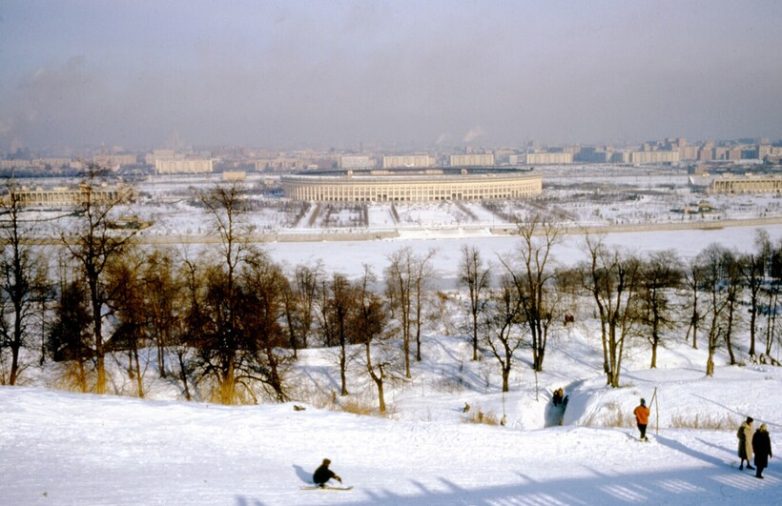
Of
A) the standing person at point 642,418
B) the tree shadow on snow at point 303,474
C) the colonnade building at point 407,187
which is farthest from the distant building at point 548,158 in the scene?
the tree shadow on snow at point 303,474

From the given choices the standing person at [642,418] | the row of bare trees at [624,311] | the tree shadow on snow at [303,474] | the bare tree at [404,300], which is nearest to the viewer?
the tree shadow on snow at [303,474]

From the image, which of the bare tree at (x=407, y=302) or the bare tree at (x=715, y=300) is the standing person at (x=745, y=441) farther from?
the bare tree at (x=407, y=302)

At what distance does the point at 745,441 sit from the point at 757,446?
0.74ft

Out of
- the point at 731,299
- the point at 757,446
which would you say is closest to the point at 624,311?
the point at 731,299

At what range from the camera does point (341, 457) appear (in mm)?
7910

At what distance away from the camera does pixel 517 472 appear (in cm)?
746

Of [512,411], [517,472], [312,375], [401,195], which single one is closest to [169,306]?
[312,375]

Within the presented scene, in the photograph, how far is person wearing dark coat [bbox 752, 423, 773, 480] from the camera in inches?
282

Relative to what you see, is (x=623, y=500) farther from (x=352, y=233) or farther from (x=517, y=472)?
(x=352, y=233)

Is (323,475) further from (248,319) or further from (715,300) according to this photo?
(715,300)

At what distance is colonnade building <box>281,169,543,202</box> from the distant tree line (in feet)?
187

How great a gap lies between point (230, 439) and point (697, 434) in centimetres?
628

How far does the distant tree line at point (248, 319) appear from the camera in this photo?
11.8m

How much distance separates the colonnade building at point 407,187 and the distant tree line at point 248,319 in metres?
57.0
